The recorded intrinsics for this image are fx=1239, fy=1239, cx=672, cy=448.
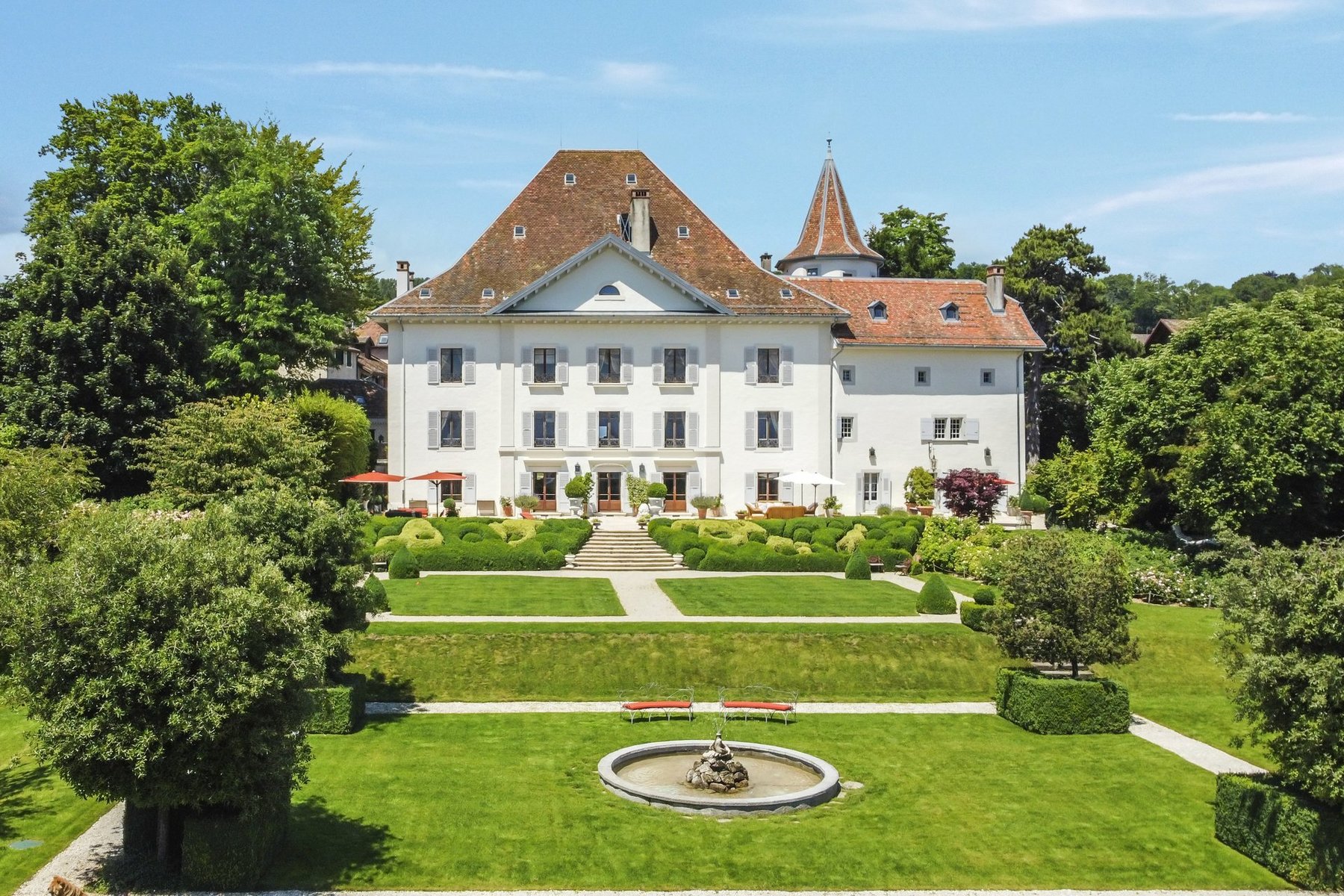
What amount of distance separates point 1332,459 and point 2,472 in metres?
36.4

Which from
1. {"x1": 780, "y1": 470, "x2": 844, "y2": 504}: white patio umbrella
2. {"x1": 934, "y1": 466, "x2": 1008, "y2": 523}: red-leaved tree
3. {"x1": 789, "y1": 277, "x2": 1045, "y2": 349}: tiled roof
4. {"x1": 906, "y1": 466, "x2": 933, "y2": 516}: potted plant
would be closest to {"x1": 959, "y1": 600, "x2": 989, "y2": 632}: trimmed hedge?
{"x1": 780, "y1": 470, "x2": 844, "y2": 504}: white patio umbrella

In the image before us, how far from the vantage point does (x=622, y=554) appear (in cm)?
4228

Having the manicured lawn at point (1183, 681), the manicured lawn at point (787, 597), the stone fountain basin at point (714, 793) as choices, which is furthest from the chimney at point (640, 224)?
the stone fountain basin at point (714, 793)

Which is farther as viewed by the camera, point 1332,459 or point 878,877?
point 1332,459

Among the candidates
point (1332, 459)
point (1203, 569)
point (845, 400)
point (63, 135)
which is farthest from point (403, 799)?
point (63, 135)

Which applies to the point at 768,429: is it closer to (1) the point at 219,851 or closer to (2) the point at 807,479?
(2) the point at 807,479

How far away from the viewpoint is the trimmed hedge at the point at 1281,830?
1686cm

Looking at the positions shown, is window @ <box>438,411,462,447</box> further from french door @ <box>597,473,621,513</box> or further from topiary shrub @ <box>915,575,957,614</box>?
topiary shrub @ <box>915,575,957,614</box>

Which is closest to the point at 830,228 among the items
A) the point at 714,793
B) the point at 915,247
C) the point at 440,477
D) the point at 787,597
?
the point at 915,247

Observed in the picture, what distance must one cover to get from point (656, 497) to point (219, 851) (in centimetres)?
3449

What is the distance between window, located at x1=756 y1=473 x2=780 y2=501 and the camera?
170 ft

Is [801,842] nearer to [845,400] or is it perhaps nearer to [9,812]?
[9,812]

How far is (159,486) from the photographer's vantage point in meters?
34.5

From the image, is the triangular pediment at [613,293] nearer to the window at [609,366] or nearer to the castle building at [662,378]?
the castle building at [662,378]
